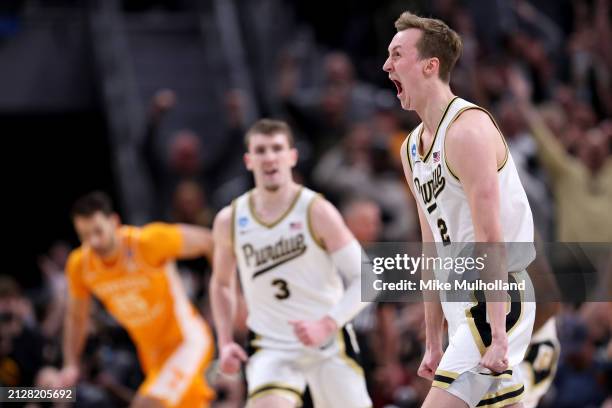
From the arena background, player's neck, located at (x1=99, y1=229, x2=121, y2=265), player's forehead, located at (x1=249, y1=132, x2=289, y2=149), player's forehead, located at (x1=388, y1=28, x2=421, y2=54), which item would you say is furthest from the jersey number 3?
the arena background

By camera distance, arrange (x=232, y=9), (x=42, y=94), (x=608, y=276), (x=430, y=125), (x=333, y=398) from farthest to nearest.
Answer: (x=232, y=9), (x=42, y=94), (x=608, y=276), (x=333, y=398), (x=430, y=125)

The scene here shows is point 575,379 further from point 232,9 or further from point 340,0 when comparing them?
point 232,9

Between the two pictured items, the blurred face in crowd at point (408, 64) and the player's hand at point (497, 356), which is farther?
the blurred face in crowd at point (408, 64)

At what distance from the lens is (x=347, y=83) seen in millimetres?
13523

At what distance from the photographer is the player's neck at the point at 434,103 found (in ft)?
18.3

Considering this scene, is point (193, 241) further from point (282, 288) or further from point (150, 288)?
point (282, 288)

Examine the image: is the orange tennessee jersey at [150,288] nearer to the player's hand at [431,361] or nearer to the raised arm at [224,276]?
the raised arm at [224,276]

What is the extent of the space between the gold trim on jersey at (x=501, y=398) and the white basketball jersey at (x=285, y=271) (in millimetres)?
2321

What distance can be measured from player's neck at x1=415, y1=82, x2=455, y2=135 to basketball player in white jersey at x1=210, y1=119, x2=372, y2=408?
74.8 inches

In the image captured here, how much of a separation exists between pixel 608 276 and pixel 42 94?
795 centimetres

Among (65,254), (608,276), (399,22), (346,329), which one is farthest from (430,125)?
(65,254)

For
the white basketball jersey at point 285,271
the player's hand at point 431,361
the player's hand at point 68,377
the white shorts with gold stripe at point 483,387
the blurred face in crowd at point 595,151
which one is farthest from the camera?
the blurred face in crowd at point 595,151

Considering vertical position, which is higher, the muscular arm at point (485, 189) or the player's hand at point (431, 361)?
the muscular arm at point (485, 189)

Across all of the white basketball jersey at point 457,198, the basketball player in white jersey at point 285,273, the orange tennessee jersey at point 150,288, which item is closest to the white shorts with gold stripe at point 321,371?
the basketball player in white jersey at point 285,273
